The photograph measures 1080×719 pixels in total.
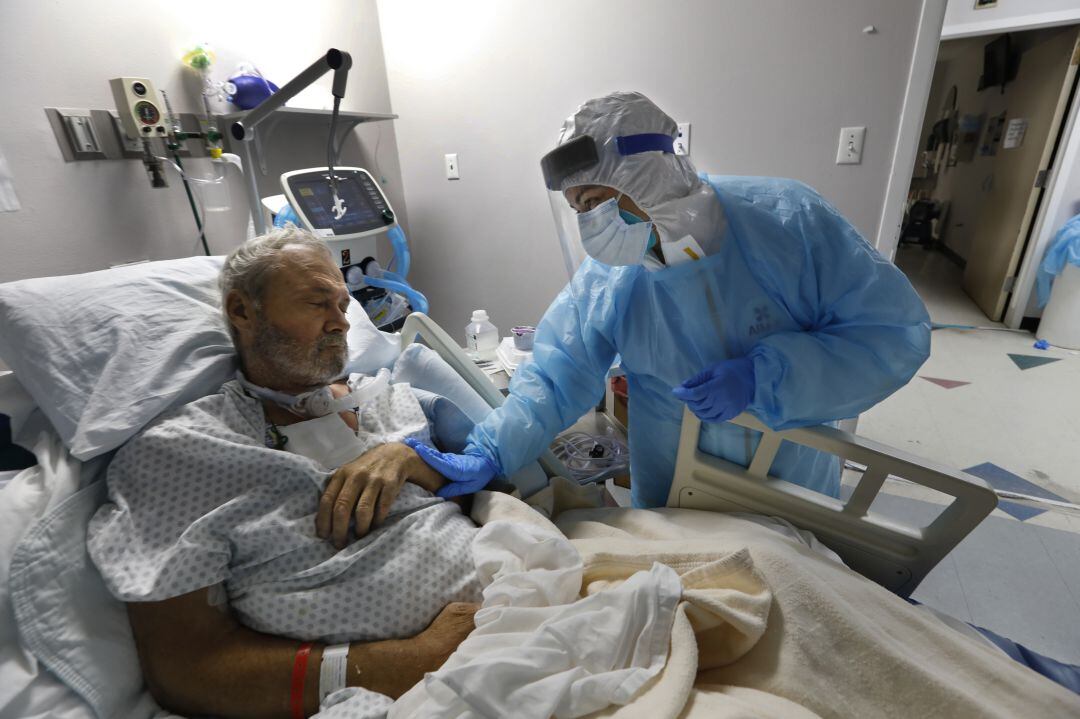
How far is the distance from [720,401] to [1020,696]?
0.53m

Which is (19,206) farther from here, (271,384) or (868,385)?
(868,385)

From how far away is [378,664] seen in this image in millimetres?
772

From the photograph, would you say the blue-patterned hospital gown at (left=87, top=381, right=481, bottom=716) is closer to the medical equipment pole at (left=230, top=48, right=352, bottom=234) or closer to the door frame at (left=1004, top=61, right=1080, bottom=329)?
the medical equipment pole at (left=230, top=48, right=352, bottom=234)

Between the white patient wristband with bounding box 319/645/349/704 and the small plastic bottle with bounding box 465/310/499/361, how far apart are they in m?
1.22

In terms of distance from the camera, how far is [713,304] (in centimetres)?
105

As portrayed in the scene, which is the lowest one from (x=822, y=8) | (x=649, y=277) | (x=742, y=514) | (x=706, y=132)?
(x=742, y=514)

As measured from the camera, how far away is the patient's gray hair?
39.1 inches

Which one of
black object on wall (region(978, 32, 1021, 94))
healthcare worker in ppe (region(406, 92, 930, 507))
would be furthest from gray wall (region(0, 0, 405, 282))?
black object on wall (region(978, 32, 1021, 94))

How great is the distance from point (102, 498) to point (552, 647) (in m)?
0.76

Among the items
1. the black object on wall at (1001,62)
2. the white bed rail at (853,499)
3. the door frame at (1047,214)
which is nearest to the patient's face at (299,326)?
the white bed rail at (853,499)

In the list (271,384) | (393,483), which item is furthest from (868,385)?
(271,384)

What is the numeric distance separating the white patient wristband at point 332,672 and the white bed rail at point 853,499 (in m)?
0.70

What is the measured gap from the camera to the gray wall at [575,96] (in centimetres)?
171

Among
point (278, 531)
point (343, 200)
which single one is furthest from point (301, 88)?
point (278, 531)
